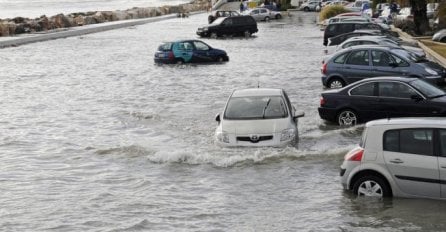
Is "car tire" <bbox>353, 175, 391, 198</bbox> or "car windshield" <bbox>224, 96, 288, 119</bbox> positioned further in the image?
"car windshield" <bbox>224, 96, 288, 119</bbox>

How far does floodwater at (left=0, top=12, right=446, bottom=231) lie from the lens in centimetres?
1191

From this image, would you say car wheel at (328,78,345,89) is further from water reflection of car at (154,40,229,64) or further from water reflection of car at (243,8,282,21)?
water reflection of car at (243,8,282,21)

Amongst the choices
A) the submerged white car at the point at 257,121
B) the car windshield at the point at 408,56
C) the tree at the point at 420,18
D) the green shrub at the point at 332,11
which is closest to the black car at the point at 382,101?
the submerged white car at the point at 257,121

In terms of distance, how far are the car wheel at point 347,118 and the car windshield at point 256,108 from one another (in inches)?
103

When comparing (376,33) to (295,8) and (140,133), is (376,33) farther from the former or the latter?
(295,8)

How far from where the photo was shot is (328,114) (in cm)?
1928

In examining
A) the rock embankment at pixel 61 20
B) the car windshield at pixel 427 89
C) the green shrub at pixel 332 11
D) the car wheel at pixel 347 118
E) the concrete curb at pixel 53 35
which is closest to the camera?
the car windshield at pixel 427 89

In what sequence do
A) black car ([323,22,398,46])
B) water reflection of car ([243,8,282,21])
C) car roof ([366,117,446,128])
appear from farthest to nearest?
water reflection of car ([243,8,282,21]) → black car ([323,22,398,46]) → car roof ([366,117,446,128])

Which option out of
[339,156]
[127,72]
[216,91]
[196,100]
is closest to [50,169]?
[339,156]

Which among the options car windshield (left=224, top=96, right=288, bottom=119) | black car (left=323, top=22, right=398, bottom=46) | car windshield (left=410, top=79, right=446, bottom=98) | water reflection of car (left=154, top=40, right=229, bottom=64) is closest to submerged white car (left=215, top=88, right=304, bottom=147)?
car windshield (left=224, top=96, right=288, bottom=119)

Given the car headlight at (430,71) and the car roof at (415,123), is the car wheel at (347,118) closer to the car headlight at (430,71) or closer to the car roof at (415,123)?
the car headlight at (430,71)

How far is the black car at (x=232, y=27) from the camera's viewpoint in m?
54.7

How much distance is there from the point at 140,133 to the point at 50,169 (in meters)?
3.95

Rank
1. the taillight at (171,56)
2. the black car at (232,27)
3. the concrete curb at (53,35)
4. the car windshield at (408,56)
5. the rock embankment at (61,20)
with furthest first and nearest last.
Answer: the rock embankment at (61,20), the black car at (232,27), the concrete curb at (53,35), the taillight at (171,56), the car windshield at (408,56)
